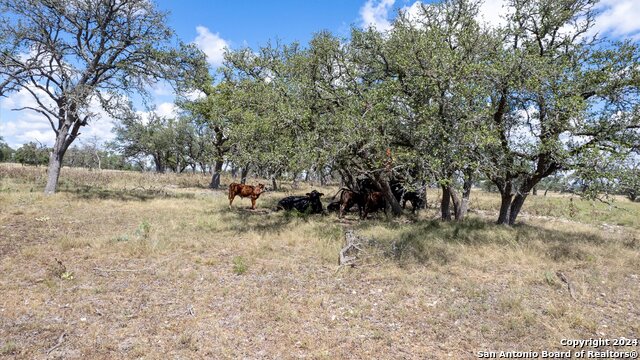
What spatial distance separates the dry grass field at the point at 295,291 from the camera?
4891 millimetres

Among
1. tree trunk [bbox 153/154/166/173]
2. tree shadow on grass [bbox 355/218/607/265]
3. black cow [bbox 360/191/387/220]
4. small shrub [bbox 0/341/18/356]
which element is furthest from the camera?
tree trunk [bbox 153/154/166/173]

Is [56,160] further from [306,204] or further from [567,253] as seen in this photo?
[567,253]

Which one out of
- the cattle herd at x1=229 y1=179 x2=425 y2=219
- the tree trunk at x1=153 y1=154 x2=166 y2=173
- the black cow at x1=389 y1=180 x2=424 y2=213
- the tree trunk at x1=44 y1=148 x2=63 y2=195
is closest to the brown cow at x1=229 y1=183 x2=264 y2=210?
the cattle herd at x1=229 y1=179 x2=425 y2=219

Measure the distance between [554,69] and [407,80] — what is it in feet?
13.4

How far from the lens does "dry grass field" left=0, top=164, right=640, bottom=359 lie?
16.0 feet

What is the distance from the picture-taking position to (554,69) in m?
10.1

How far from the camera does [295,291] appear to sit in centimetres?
675

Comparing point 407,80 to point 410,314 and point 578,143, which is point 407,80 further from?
point 410,314

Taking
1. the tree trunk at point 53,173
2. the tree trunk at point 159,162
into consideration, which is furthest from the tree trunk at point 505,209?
the tree trunk at point 159,162

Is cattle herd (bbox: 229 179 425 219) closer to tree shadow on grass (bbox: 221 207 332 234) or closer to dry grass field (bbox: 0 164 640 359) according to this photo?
tree shadow on grass (bbox: 221 207 332 234)

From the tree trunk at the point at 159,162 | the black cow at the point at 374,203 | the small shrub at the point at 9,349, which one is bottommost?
the small shrub at the point at 9,349

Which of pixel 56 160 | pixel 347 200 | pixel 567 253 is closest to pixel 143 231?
pixel 347 200

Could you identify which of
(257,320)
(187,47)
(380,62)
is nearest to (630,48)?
(380,62)

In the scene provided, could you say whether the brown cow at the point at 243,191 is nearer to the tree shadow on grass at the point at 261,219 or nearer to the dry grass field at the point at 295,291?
the tree shadow on grass at the point at 261,219
